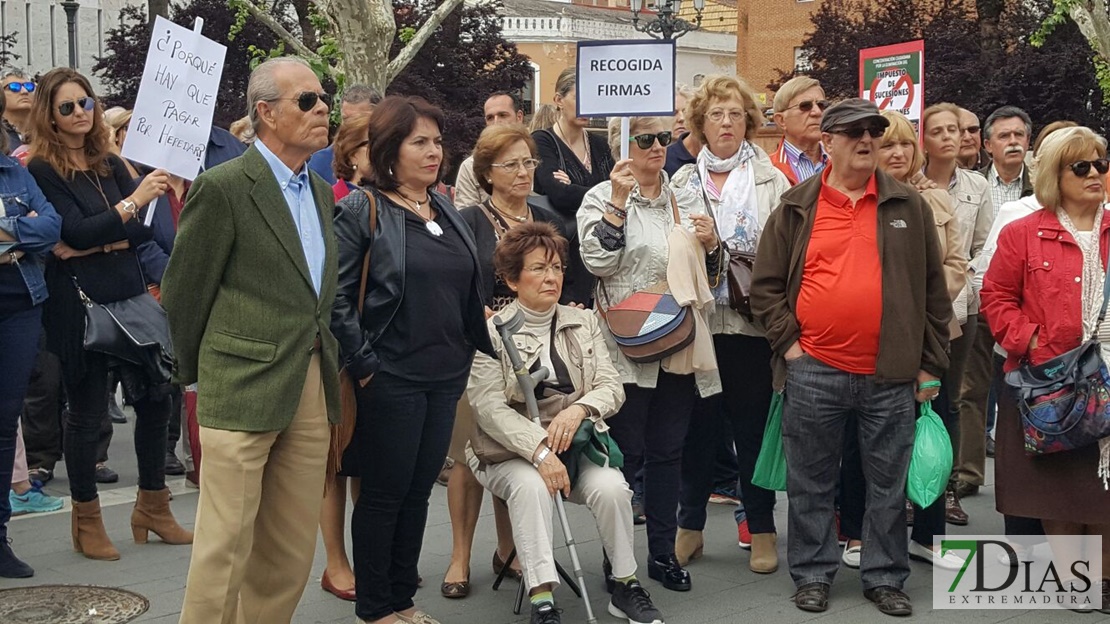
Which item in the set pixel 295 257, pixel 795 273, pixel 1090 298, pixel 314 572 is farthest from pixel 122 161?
pixel 1090 298

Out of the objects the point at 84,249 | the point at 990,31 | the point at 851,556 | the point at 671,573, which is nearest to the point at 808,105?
the point at 851,556

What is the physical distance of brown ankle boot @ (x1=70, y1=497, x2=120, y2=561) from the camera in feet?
22.3

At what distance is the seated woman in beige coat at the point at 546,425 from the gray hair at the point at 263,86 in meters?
1.50

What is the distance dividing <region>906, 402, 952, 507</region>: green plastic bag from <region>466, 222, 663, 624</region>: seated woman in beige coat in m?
1.30

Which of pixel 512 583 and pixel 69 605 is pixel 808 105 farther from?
pixel 69 605

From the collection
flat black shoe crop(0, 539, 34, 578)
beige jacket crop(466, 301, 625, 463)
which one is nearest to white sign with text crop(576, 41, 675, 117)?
beige jacket crop(466, 301, 625, 463)

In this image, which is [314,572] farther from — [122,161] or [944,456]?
[944,456]

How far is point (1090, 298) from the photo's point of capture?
593 cm

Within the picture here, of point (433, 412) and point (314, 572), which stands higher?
point (433, 412)

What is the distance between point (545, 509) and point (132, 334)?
2367 mm

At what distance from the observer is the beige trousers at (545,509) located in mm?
5570

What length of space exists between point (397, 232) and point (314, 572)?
6.98 feet

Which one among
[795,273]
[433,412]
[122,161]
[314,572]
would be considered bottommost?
[314,572]

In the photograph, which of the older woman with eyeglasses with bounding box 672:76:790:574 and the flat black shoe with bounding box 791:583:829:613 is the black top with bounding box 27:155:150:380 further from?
the flat black shoe with bounding box 791:583:829:613
